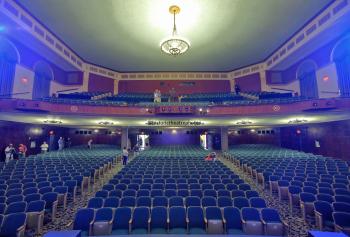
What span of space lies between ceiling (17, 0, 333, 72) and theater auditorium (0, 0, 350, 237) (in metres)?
0.09

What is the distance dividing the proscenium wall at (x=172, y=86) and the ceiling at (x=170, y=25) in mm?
3971

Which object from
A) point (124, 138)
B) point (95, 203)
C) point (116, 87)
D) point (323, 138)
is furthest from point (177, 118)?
point (323, 138)

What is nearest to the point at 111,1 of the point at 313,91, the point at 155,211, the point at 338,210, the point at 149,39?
the point at 149,39

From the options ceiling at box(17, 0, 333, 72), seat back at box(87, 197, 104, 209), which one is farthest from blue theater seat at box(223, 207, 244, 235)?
ceiling at box(17, 0, 333, 72)

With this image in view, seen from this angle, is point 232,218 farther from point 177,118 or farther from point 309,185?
point 177,118

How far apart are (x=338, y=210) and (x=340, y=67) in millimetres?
12632

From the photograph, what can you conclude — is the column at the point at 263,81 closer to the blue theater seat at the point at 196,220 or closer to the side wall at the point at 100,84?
the side wall at the point at 100,84

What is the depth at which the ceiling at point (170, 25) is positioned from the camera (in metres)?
10.8

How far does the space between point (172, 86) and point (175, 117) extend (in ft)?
27.8

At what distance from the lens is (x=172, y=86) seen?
2177cm

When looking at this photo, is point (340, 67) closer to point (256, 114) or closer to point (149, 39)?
point (256, 114)

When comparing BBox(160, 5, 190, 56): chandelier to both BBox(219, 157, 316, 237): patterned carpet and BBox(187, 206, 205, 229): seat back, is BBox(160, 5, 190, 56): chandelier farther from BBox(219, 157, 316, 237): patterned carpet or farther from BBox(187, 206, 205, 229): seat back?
BBox(187, 206, 205, 229): seat back

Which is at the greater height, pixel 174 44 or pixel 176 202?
pixel 174 44

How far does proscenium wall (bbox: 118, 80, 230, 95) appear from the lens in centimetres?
2172
